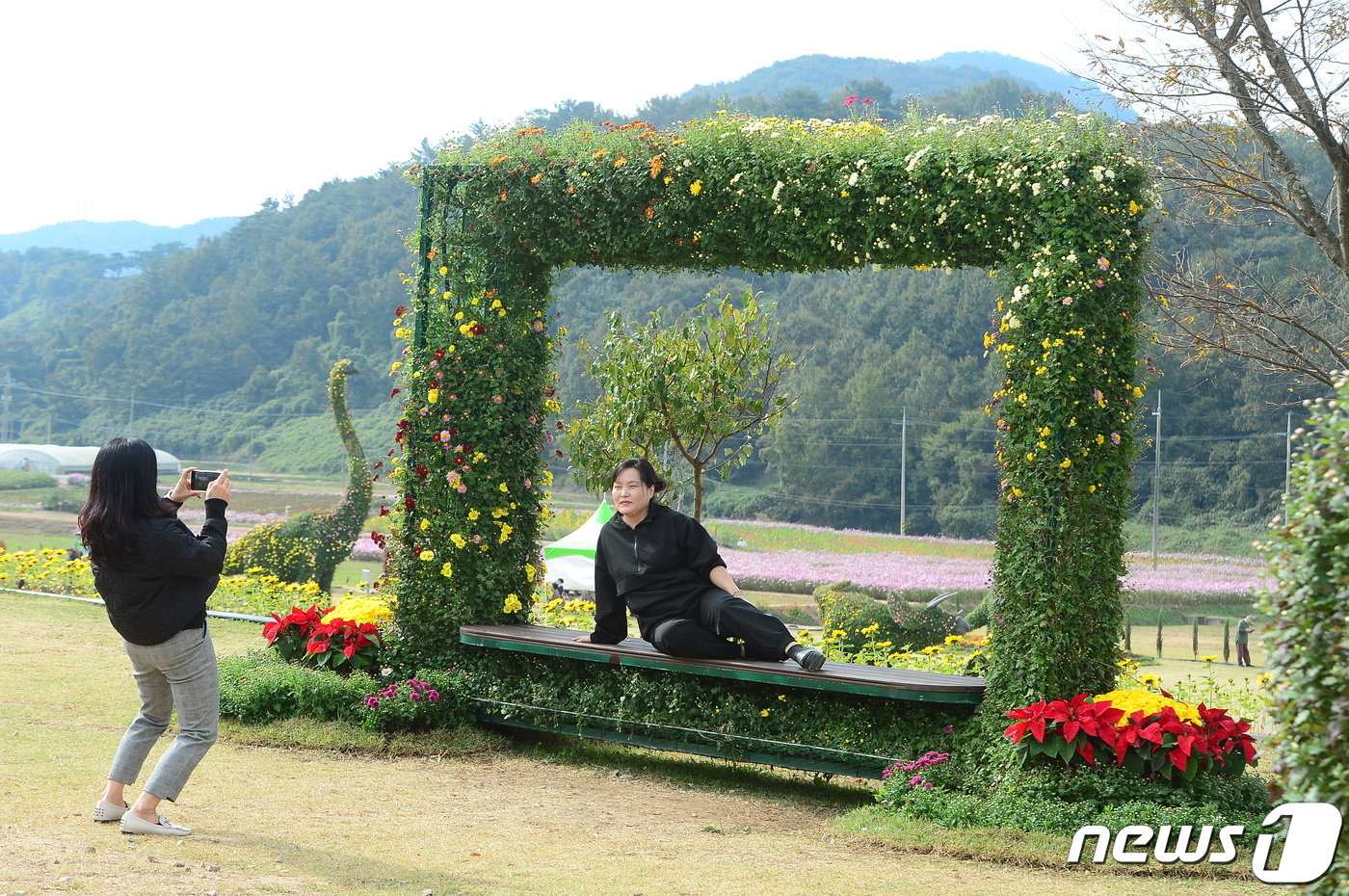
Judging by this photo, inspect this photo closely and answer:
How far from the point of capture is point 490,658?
6.66 m

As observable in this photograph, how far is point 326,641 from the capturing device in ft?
22.4

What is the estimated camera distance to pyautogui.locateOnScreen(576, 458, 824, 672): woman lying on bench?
571 centimetres

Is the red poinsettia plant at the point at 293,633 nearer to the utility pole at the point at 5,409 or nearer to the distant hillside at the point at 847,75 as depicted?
the utility pole at the point at 5,409

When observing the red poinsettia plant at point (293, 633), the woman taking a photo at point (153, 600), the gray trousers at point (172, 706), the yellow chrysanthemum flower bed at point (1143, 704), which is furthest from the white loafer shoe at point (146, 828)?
the yellow chrysanthemum flower bed at point (1143, 704)

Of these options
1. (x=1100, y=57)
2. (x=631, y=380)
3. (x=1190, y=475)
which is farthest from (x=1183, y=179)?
(x=1190, y=475)

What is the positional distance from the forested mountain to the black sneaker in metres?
16.3

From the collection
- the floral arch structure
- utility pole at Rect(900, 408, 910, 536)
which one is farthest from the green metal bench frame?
utility pole at Rect(900, 408, 910, 536)

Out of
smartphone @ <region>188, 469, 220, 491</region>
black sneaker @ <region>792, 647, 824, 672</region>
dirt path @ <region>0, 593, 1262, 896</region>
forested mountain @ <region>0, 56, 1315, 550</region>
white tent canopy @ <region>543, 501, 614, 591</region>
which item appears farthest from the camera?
forested mountain @ <region>0, 56, 1315, 550</region>

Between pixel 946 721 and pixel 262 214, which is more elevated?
pixel 262 214

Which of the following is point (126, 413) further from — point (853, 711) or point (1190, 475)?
point (853, 711)

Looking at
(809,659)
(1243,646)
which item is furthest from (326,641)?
(1243,646)

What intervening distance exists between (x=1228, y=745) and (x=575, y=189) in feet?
13.3

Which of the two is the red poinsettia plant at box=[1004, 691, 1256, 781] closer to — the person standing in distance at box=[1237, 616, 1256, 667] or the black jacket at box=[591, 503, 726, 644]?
the black jacket at box=[591, 503, 726, 644]

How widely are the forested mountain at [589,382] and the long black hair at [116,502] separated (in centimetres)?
1836
